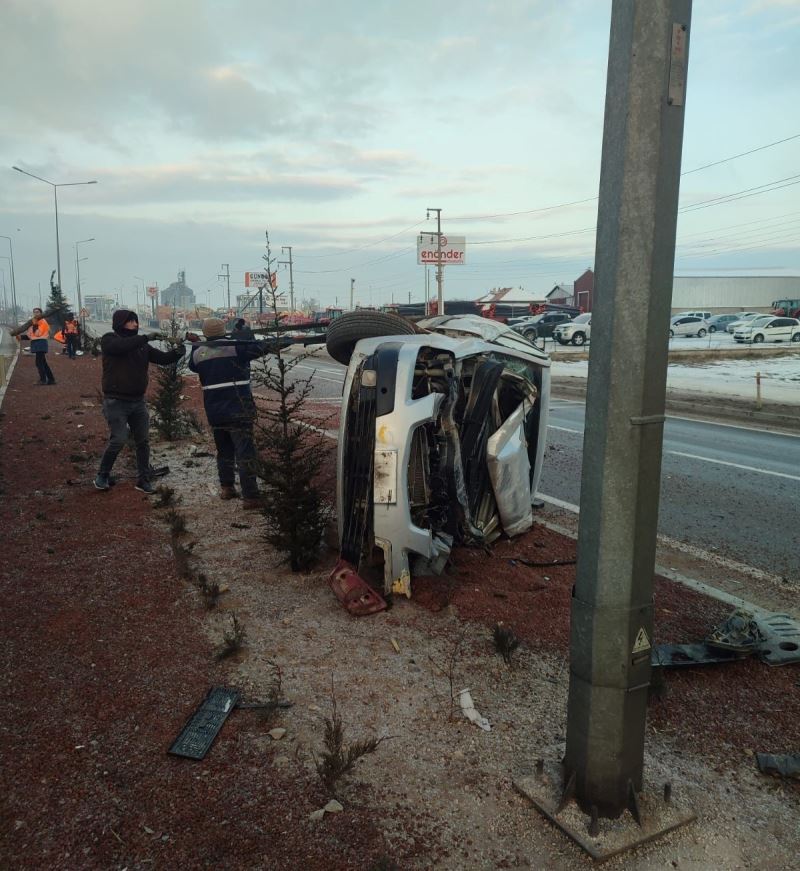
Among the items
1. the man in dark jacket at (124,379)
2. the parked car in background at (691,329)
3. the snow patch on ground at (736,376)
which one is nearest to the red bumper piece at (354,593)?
the man in dark jacket at (124,379)

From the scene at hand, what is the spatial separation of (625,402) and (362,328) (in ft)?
11.1

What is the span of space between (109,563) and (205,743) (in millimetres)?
2498

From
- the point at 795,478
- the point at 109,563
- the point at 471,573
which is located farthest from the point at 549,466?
the point at 109,563

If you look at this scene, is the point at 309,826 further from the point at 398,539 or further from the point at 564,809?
the point at 398,539

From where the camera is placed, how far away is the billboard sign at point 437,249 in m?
63.2

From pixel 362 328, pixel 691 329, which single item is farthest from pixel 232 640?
pixel 691 329

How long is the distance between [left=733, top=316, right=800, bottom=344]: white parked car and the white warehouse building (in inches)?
1581

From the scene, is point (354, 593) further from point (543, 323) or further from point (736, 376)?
point (543, 323)

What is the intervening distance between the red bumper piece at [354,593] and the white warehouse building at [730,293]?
263 feet

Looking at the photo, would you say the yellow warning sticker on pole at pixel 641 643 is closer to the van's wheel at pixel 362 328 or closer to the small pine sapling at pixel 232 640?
the small pine sapling at pixel 232 640

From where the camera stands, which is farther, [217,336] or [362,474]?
[217,336]

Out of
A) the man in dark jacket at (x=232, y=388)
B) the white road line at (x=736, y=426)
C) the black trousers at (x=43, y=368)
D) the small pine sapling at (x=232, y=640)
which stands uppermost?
the man in dark jacket at (x=232, y=388)

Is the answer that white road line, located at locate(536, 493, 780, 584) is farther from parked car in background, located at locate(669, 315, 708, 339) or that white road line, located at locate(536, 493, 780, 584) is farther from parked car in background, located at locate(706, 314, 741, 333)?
parked car in background, located at locate(706, 314, 741, 333)

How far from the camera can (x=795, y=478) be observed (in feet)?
28.8
